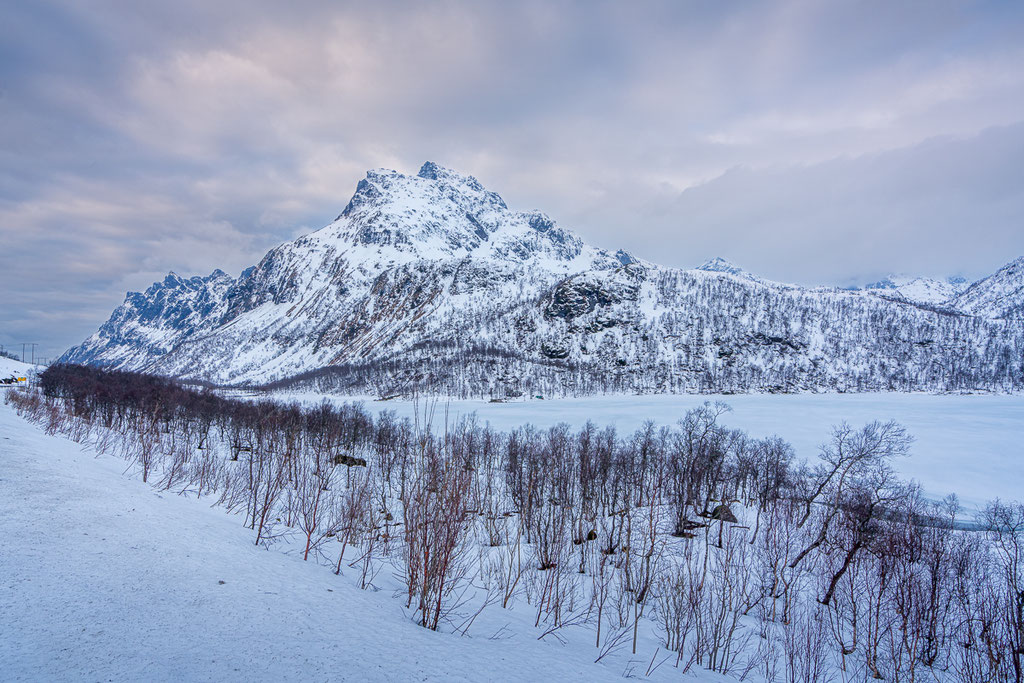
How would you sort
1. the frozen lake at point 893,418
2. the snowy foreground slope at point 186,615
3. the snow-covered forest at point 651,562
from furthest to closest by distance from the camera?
the frozen lake at point 893,418 → the snow-covered forest at point 651,562 → the snowy foreground slope at point 186,615

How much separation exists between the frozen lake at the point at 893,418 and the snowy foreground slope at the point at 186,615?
3788cm

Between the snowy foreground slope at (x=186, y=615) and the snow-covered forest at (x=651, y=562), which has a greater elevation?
the snowy foreground slope at (x=186, y=615)

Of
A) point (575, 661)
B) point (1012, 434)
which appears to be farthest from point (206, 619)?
point (1012, 434)

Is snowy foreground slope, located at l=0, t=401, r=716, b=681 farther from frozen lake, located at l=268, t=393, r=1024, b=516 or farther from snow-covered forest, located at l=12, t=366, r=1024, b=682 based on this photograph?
frozen lake, located at l=268, t=393, r=1024, b=516

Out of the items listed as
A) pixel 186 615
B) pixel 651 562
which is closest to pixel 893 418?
pixel 651 562

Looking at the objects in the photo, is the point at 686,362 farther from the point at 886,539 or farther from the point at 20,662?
the point at 20,662

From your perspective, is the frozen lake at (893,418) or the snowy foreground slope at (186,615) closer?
the snowy foreground slope at (186,615)

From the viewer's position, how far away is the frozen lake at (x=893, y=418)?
68938mm

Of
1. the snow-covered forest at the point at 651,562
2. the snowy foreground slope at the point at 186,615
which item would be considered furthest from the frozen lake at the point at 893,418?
the snowy foreground slope at the point at 186,615

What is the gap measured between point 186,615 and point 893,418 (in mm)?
140511

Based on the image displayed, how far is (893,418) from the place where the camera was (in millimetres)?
106062

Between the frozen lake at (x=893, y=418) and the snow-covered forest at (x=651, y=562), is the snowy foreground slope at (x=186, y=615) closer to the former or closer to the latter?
the snow-covered forest at (x=651, y=562)

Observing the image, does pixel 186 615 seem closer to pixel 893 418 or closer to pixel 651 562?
pixel 651 562

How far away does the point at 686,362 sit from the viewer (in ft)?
622
